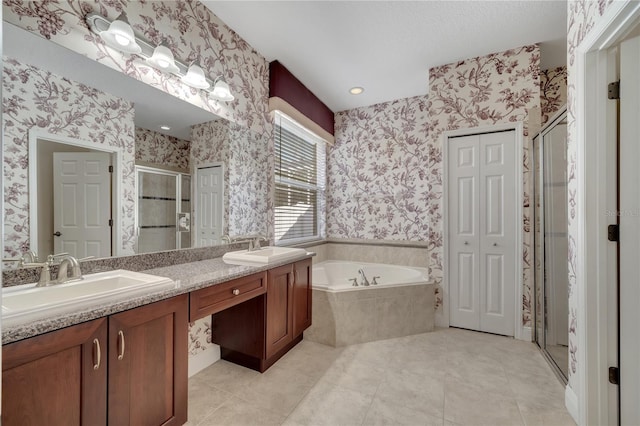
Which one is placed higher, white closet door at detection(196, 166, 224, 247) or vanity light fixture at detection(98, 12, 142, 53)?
vanity light fixture at detection(98, 12, 142, 53)

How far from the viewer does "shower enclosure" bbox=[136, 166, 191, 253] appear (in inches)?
67.2

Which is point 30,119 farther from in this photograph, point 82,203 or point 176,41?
point 176,41

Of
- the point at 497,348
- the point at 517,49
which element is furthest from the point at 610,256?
the point at 517,49

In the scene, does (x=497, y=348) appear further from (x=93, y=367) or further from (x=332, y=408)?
(x=93, y=367)

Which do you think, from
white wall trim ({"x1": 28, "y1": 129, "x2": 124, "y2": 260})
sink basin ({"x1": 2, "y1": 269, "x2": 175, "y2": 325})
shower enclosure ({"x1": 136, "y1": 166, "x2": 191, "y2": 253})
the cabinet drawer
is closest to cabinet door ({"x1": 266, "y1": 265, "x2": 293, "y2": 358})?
the cabinet drawer

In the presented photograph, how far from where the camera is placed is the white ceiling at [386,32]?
2096 millimetres

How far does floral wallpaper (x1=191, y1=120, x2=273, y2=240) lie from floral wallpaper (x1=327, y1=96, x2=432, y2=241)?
1.38 m

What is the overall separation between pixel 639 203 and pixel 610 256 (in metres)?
0.27

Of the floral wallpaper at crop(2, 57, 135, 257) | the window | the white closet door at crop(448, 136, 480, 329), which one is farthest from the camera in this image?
the window

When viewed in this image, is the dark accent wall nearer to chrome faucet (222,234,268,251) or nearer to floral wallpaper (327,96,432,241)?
floral wallpaper (327,96,432,241)

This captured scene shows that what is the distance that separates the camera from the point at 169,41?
1.90m

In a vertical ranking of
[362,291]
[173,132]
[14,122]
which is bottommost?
[362,291]

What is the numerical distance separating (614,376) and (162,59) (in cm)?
290

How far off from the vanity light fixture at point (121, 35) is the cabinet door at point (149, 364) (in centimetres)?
133
